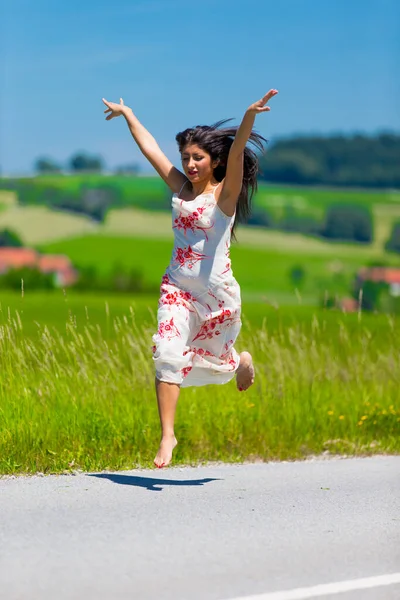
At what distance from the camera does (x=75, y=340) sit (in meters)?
7.81

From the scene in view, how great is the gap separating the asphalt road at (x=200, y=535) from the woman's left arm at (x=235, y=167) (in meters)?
1.54

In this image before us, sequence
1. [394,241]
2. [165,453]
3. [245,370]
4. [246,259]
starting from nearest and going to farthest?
[165,453] → [245,370] → [394,241] → [246,259]

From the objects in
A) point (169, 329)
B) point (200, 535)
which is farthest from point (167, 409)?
point (200, 535)

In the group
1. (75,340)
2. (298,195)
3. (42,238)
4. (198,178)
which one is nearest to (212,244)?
(198,178)

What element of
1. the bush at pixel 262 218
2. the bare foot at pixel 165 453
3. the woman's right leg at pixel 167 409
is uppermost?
the woman's right leg at pixel 167 409

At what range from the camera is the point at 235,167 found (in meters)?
5.95

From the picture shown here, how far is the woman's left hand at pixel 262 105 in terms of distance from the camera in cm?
576

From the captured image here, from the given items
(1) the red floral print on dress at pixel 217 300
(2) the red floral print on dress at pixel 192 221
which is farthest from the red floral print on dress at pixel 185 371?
(2) the red floral print on dress at pixel 192 221

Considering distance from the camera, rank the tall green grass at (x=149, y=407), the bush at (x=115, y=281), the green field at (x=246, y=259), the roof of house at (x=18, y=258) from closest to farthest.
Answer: the tall green grass at (x=149, y=407)
the green field at (x=246, y=259)
the roof of house at (x=18, y=258)
the bush at (x=115, y=281)

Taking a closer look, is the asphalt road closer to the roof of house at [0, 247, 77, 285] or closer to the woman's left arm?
the woman's left arm

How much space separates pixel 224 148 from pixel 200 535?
95.0 inches

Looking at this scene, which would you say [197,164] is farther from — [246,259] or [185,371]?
[246,259]

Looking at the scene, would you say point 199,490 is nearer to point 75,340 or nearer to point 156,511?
point 156,511

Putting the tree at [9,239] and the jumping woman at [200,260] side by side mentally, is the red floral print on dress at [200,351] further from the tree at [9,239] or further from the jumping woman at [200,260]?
the tree at [9,239]
